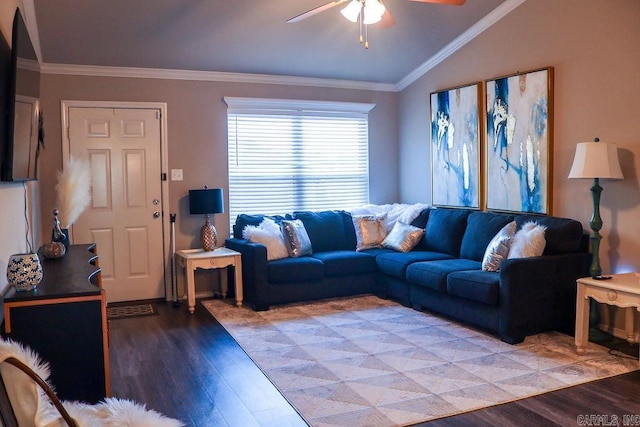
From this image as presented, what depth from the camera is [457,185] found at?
223 inches

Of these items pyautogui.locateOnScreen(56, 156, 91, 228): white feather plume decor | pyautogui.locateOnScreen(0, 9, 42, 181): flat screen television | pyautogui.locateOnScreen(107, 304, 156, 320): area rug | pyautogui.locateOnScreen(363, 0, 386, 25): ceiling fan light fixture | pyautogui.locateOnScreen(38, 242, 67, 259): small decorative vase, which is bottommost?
pyautogui.locateOnScreen(107, 304, 156, 320): area rug

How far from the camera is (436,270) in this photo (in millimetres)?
4590

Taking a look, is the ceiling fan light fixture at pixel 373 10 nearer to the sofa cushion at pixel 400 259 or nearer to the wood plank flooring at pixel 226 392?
the sofa cushion at pixel 400 259

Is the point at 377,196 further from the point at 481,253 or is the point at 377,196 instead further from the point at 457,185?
the point at 481,253

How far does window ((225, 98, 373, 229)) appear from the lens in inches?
234

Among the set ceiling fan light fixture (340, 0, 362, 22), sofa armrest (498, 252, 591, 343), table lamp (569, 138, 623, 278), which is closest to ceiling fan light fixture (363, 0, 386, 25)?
ceiling fan light fixture (340, 0, 362, 22)

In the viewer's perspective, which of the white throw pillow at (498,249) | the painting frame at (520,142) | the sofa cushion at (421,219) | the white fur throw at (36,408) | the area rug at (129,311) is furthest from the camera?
the sofa cushion at (421,219)

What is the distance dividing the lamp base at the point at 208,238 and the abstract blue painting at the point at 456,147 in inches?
96.7

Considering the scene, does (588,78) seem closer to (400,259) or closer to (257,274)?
(400,259)

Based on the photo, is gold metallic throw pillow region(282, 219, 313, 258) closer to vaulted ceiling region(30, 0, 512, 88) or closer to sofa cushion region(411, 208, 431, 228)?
sofa cushion region(411, 208, 431, 228)

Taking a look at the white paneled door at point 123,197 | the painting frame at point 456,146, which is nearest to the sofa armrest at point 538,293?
the painting frame at point 456,146

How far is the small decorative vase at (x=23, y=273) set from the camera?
257cm

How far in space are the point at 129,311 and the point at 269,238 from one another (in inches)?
59.2

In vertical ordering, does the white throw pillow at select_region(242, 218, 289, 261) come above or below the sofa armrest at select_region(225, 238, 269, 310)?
above
